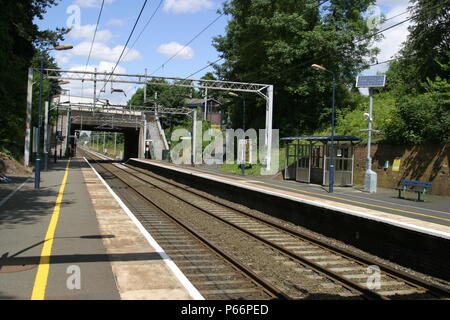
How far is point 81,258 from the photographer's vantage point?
754 centimetres

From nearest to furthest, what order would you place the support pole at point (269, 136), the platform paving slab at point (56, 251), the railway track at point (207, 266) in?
the platform paving slab at point (56, 251) < the railway track at point (207, 266) < the support pole at point (269, 136)

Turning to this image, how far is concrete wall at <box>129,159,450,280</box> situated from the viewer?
26.9 ft

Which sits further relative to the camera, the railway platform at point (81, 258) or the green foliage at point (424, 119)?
the green foliage at point (424, 119)

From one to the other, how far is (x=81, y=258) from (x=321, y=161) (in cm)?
2115

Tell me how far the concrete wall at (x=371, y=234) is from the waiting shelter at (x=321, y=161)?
9372mm

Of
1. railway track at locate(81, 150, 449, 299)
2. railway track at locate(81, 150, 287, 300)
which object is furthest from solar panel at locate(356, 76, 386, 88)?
railway track at locate(81, 150, 287, 300)

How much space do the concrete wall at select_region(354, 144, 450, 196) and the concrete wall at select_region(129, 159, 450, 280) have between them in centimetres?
977

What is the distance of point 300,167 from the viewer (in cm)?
2794

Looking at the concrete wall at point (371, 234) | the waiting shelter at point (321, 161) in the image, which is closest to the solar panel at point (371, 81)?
the waiting shelter at point (321, 161)

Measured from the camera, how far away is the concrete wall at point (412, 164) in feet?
67.7

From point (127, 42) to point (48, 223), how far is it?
29.6 feet

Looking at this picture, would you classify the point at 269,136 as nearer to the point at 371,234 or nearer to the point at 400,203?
the point at 400,203

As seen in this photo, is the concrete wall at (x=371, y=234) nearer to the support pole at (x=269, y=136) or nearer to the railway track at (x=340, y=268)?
the railway track at (x=340, y=268)

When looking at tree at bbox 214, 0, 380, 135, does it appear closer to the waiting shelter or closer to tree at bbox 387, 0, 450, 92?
tree at bbox 387, 0, 450, 92
